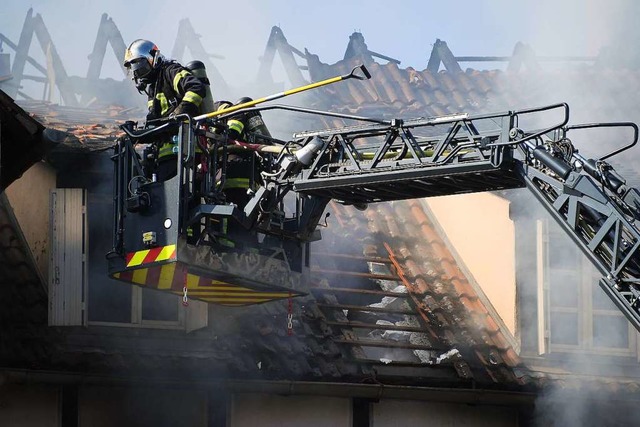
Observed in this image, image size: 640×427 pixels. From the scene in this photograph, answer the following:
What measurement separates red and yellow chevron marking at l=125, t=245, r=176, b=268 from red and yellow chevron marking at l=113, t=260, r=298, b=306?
52 millimetres

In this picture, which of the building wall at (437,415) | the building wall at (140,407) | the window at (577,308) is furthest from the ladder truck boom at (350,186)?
the window at (577,308)

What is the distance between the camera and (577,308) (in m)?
14.1

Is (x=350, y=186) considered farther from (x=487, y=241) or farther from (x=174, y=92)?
(x=487, y=241)

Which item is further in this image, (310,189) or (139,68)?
(139,68)

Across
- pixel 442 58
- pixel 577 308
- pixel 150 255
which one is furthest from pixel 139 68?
pixel 442 58

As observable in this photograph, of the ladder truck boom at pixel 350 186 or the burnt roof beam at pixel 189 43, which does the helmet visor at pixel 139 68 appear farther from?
the burnt roof beam at pixel 189 43

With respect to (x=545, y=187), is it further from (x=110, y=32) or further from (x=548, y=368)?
(x=110, y=32)

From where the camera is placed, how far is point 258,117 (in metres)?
11.4

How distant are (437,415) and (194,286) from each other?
385 centimetres

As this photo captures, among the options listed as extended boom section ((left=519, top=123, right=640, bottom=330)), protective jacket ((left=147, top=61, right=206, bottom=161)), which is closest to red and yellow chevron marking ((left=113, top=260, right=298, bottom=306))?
protective jacket ((left=147, top=61, right=206, bottom=161))

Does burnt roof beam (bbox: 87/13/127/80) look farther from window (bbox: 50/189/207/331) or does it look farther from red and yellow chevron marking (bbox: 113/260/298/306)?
red and yellow chevron marking (bbox: 113/260/298/306)

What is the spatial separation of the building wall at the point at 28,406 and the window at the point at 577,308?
527 centimetres

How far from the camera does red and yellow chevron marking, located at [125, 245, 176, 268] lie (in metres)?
10.0

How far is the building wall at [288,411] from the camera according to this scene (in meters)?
12.6
